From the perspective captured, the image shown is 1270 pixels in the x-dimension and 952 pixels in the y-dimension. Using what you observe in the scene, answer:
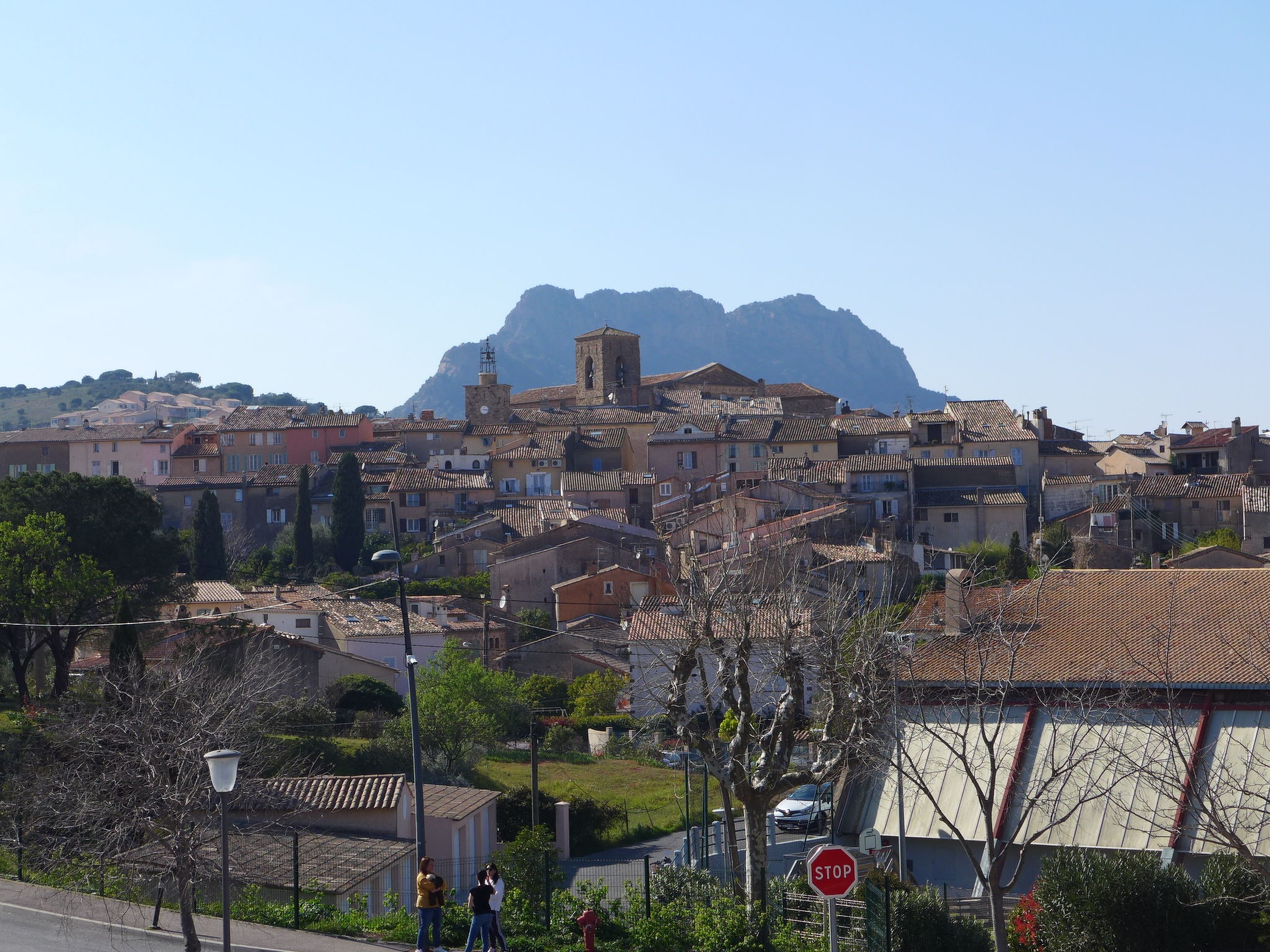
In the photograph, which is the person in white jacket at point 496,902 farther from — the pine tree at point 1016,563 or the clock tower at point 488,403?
the clock tower at point 488,403

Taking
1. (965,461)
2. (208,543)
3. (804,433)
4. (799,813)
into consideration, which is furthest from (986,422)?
(799,813)

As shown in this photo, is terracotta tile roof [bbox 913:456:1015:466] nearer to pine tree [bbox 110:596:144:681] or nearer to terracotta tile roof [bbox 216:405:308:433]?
terracotta tile roof [bbox 216:405:308:433]

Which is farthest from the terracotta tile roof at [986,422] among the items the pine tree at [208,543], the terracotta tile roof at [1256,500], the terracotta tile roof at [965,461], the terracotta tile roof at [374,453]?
the pine tree at [208,543]

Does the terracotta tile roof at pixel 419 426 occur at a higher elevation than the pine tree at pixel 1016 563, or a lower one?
higher

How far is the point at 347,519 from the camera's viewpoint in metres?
73.1

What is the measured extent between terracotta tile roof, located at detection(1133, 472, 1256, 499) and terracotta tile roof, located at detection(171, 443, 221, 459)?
5220 centimetres

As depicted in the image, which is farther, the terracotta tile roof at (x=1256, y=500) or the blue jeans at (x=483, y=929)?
the terracotta tile roof at (x=1256, y=500)

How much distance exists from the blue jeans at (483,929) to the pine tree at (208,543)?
177 ft

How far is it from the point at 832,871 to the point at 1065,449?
72.4 m

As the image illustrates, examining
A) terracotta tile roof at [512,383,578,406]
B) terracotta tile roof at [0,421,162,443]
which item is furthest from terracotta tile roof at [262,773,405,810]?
terracotta tile roof at [512,383,578,406]

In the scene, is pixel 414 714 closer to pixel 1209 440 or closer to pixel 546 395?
pixel 1209 440

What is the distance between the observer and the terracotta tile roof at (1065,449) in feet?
268

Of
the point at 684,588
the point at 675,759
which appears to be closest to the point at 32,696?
the point at 675,759

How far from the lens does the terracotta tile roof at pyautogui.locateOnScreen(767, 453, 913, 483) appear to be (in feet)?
240
